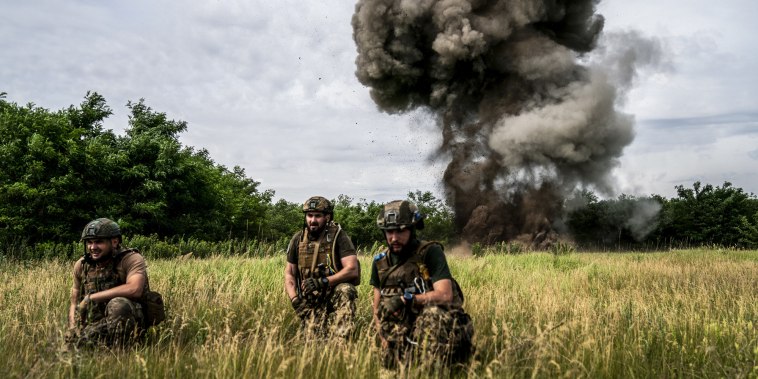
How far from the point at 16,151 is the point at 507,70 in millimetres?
25106

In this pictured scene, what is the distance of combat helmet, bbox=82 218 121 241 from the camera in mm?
4590

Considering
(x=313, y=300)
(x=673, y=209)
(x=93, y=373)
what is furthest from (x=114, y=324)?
(x=673, y=209)

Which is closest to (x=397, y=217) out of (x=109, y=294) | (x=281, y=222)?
(x=109, y=294)

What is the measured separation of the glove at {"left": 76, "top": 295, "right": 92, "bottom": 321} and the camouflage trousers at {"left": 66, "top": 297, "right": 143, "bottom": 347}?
0.10 ft

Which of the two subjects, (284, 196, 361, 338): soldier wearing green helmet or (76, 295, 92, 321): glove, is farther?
(284, 196, 361, 338): soldier wearing green helmet

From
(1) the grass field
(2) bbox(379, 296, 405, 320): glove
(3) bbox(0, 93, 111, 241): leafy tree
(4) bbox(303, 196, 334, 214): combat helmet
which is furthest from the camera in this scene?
(3) bbox(0, 93, 111, 241): leafy tree

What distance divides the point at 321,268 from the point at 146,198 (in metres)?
22.1

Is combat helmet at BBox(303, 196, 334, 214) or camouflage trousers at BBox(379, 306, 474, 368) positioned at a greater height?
combat helmet at BBox(303, 196, 334, 214)

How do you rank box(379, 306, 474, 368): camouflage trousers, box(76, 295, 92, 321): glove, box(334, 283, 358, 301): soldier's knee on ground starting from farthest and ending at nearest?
box(334, 283, 358, 301): soldier's knee on ground < box(76, 295, 92, 321): glove < box(379, 306, 474, 368): camouflage trousers

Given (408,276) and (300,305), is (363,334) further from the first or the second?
(408,276)

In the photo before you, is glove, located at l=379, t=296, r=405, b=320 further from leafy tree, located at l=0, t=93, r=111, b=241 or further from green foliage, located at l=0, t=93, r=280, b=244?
leafy tree, located at l=0, t=93, r=111, b=241

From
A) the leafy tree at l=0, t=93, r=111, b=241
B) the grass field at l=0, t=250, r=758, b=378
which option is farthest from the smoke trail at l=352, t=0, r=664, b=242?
the grass field at l=0, t=250, r=758, b=378

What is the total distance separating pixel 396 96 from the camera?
32750 mm

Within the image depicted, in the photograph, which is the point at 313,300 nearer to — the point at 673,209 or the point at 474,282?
the point at 474,282
